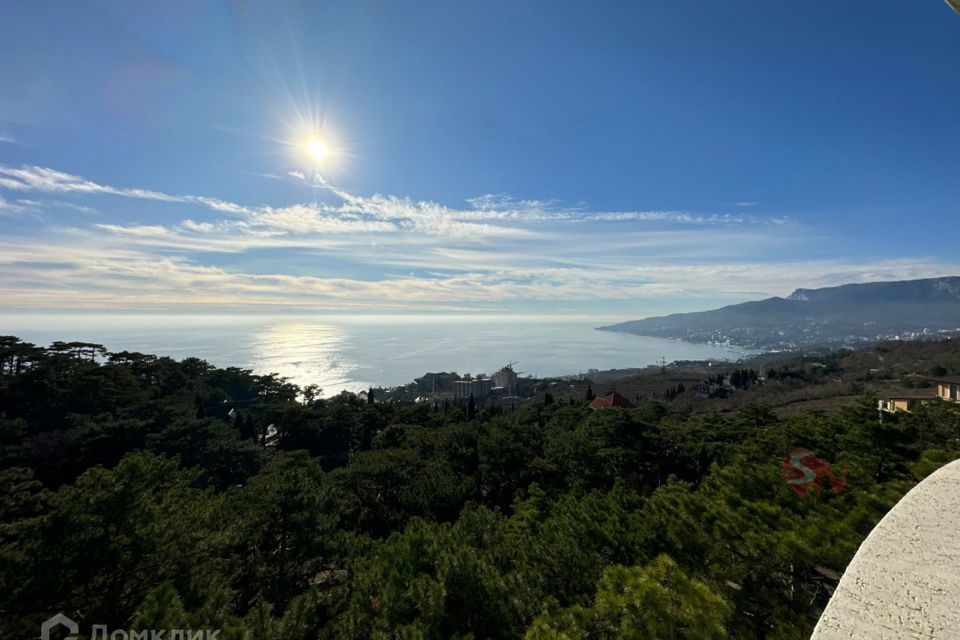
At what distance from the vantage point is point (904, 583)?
1.69 metres

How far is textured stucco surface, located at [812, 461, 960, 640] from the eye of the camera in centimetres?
151

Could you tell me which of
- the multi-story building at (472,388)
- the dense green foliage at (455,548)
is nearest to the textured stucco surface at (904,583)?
the dense green foliage at (455,548)

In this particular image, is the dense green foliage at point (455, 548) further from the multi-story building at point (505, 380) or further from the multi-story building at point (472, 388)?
the multi-story building at point (505, 380)

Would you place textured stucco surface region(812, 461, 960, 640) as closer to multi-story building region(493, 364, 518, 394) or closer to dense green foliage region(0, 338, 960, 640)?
dense green foliage region(0, 338, 960, 640)

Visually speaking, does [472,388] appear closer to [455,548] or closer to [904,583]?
[455,548]

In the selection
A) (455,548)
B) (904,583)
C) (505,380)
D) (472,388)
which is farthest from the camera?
(505,380)

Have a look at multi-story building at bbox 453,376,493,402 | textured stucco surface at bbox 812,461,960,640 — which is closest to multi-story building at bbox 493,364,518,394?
multi-story building at bbox 453,376,493,402

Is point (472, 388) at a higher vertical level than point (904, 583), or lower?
lower

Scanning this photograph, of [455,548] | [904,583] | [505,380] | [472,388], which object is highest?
[904,583]

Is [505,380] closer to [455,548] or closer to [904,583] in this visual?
[455,548]

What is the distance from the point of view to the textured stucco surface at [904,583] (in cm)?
151

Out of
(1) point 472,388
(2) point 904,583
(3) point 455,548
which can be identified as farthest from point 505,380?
(2) point 904,583

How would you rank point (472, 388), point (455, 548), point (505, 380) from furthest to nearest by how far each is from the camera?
1. point (505, 380)
2. point (472, 388)
3. point (455, 548)

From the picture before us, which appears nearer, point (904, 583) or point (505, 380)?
point (904, 583)
